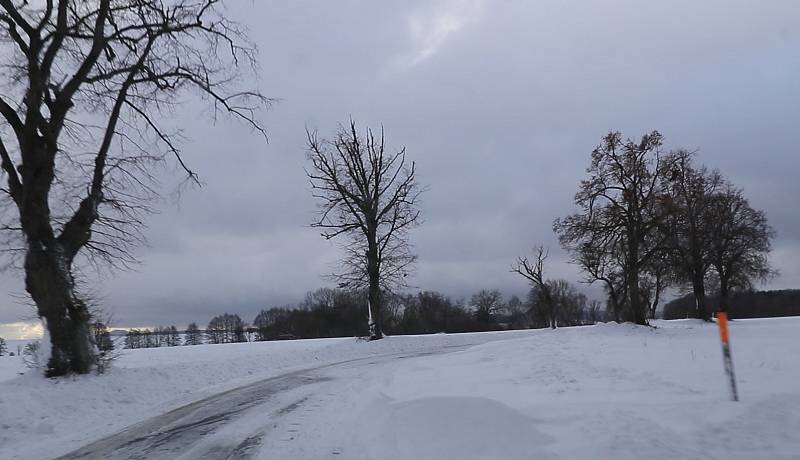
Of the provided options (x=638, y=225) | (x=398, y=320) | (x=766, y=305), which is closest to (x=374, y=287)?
(x=638, y=225)

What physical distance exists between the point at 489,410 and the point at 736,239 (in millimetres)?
40160

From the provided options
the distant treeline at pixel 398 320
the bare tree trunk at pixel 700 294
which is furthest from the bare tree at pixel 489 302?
the bare tree trunk at pixel 700 294

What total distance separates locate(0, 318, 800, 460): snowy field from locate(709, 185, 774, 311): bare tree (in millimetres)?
30850

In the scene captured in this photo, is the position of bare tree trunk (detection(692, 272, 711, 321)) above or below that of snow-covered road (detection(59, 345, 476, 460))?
above

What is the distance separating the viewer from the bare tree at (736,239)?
1550 inches

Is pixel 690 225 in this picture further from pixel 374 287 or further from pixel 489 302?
pixel 489 302

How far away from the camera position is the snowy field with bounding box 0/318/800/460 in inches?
227

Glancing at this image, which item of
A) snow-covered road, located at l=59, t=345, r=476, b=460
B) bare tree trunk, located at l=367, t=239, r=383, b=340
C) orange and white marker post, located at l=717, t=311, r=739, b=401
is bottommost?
snow-covered road, located at l=59, t=345, r=476, b=460

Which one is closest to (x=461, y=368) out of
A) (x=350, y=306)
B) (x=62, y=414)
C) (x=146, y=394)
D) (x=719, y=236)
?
(x=146, y=394)

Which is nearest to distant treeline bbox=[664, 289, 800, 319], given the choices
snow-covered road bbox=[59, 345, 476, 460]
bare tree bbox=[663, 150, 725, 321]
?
bare tree bbox=[663, 150, 725, 321]

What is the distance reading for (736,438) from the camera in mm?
5512

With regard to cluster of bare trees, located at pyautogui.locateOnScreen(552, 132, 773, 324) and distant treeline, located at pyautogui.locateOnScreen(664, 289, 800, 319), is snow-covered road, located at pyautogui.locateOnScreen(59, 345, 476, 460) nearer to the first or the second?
cluster of bare trees, located at pyautogui.locateOnScreen(552, 132, 773, 324)

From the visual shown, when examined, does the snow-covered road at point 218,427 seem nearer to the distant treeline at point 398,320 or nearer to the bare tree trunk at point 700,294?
the bare tree trunk at point 700,294

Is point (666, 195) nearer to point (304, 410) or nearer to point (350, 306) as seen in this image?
point (304, 410)
